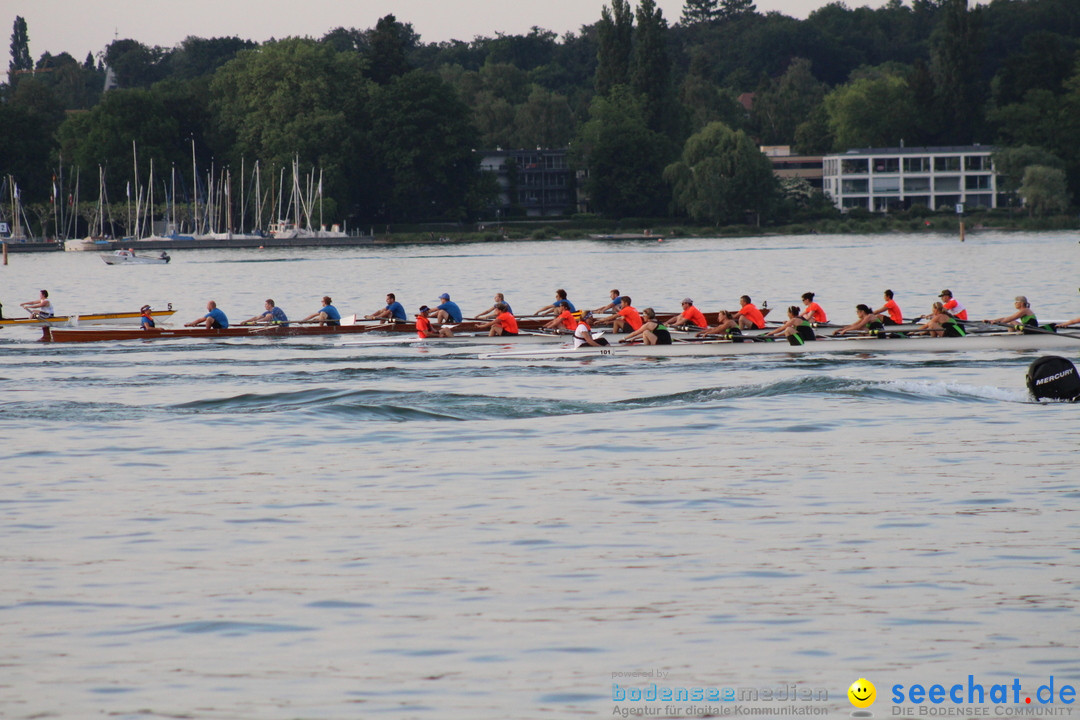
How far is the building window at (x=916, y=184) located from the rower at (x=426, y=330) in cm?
11338

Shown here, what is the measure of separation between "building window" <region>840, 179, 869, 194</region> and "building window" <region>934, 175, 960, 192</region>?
6735mm

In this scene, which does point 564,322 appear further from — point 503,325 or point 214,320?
point 214,320

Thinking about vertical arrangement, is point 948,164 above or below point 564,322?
above

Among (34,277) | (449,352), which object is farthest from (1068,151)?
(449,352)

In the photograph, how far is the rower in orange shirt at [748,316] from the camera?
26.5m

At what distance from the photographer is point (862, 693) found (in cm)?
812

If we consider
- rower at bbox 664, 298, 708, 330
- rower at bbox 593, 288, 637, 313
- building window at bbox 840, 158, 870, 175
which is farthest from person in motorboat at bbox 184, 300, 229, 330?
building window at bbox 840, 158, 870, 175

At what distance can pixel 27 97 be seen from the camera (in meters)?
135

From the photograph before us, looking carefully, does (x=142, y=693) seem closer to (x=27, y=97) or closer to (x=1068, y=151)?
(x=1068, y=151)

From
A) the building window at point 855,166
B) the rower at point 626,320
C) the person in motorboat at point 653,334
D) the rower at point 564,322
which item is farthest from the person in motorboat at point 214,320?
the building window at point 855,166

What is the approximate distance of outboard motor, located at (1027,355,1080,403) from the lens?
19.0 meters

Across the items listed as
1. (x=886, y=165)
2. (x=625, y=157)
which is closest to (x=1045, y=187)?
(x=886, y=165)

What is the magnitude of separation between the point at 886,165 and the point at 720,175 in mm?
33559

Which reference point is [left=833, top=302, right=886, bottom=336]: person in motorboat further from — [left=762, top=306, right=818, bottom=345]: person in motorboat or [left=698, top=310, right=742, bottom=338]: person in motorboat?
[left=698, top=310, right=742, bottom=338]: person in motorboat
